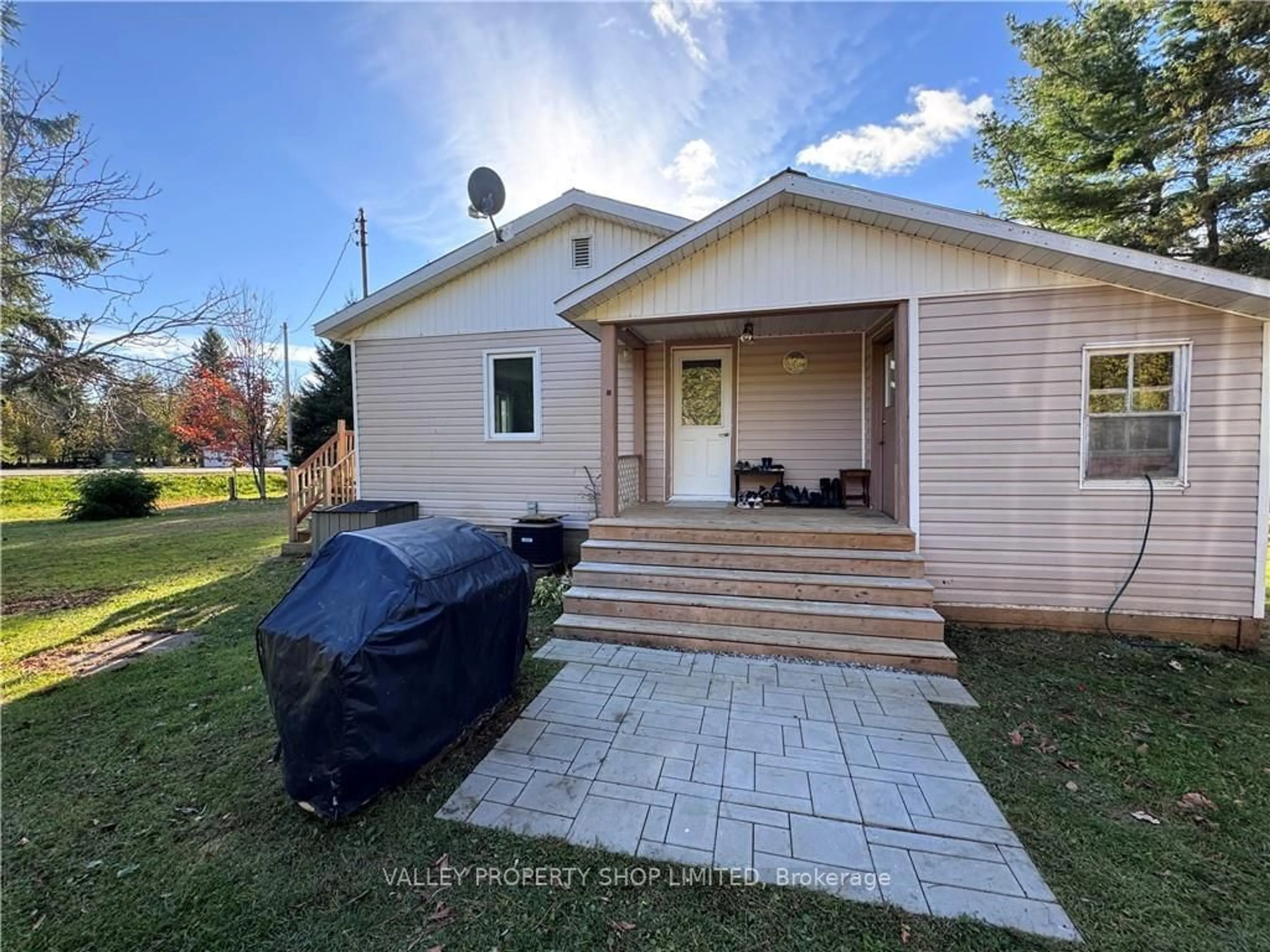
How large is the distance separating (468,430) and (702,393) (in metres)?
3.46

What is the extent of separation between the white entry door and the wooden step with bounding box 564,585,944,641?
2870 mm

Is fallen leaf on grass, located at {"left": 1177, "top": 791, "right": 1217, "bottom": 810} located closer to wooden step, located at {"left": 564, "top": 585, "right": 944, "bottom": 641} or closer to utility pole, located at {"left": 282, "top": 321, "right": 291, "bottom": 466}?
wooden step, located at {"left": 564, "top": 585, "right": 944, "bottom": 641}

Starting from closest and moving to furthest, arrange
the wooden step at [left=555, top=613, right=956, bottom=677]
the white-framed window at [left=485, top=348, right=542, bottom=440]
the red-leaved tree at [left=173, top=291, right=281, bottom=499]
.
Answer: the wooden step at [left=555, top=613, right=956, bottom=677], the white-framed window at [left=485, top=348, right=542, bottom=440], the red-leaved tree at [left=173, top=291, right=281, bottom=499]

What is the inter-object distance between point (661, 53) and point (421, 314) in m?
4.90

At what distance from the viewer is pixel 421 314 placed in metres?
7.68

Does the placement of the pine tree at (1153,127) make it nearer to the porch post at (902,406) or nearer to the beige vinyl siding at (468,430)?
the porch post at (902,406)

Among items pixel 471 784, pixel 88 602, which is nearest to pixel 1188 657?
pixel 471 784

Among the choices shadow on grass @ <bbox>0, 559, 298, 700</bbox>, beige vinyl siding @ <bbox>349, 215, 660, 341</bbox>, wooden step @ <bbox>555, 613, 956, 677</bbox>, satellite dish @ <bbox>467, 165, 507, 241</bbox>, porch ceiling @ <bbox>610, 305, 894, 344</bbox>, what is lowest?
shadow on grass @ <bbox>0, 559, 298, 700</bbox>

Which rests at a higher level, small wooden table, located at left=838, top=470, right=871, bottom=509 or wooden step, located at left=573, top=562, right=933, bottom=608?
small wooden table, located at left=838, top=470, right=871, bottom=509

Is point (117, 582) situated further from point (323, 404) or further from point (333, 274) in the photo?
point (333, 274)

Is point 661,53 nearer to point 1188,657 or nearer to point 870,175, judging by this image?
point 870,175

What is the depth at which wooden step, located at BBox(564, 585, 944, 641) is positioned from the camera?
13.6ft

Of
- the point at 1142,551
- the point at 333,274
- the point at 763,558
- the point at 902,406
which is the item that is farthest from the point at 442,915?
the point at 333,274

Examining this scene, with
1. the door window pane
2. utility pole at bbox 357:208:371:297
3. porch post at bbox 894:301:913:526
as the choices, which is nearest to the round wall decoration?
the door window pane
